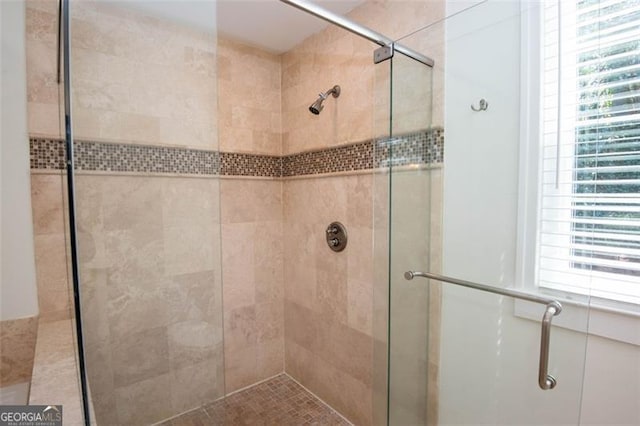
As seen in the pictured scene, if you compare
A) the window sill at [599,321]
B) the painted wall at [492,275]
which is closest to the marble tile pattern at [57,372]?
the painted wall at [492,275]

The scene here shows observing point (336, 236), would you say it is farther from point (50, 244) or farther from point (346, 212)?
point (50, 244)

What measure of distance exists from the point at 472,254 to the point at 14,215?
2.02m

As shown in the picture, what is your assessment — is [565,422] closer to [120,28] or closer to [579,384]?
[579,384]

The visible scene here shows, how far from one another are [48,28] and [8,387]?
1.62 m

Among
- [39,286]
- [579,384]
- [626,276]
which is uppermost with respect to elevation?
[626,276]

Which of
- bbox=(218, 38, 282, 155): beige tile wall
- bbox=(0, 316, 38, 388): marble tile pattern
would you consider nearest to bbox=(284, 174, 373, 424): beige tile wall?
bbox=(218, 38, 282, 155): beige tile wall

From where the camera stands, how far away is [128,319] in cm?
100

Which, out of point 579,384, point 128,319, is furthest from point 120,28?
point 579,384

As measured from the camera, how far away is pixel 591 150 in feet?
3.30

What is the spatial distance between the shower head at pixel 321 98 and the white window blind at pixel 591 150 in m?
1.01

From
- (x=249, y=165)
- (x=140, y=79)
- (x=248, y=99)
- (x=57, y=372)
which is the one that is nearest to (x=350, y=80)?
(x=248, y=99)

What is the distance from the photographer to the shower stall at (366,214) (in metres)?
0.95

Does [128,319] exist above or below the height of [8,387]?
above

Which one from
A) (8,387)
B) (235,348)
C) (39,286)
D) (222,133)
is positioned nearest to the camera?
(8,387)
